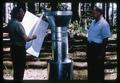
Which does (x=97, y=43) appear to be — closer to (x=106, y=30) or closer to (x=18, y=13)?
(x=106, y=30)

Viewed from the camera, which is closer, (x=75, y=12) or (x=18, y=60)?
(x=75, y=12)

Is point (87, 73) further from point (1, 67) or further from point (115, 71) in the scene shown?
point (1, 67)

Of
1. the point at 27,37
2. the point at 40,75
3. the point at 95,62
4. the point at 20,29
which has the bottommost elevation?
the point at 40,75

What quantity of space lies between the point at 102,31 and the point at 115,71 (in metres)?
0.59

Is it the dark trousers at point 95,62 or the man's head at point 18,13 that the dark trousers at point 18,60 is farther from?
the dark trousers at point 95,62

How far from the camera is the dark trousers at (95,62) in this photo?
23.6 ft

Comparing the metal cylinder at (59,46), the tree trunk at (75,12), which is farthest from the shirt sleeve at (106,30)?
the metal cylinder at (59,46)

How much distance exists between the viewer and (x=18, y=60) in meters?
7.20

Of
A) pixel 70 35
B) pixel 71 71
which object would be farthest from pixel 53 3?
pixel 71 71

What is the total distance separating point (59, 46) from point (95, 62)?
0.56m

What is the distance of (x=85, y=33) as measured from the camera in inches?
280

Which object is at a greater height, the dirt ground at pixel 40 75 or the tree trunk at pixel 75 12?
the tree trunk at pixel 75 12

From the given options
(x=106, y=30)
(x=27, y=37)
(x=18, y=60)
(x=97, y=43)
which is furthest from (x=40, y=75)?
(x=106, y=30)

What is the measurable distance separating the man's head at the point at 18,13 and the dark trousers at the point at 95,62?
1.03 metres
